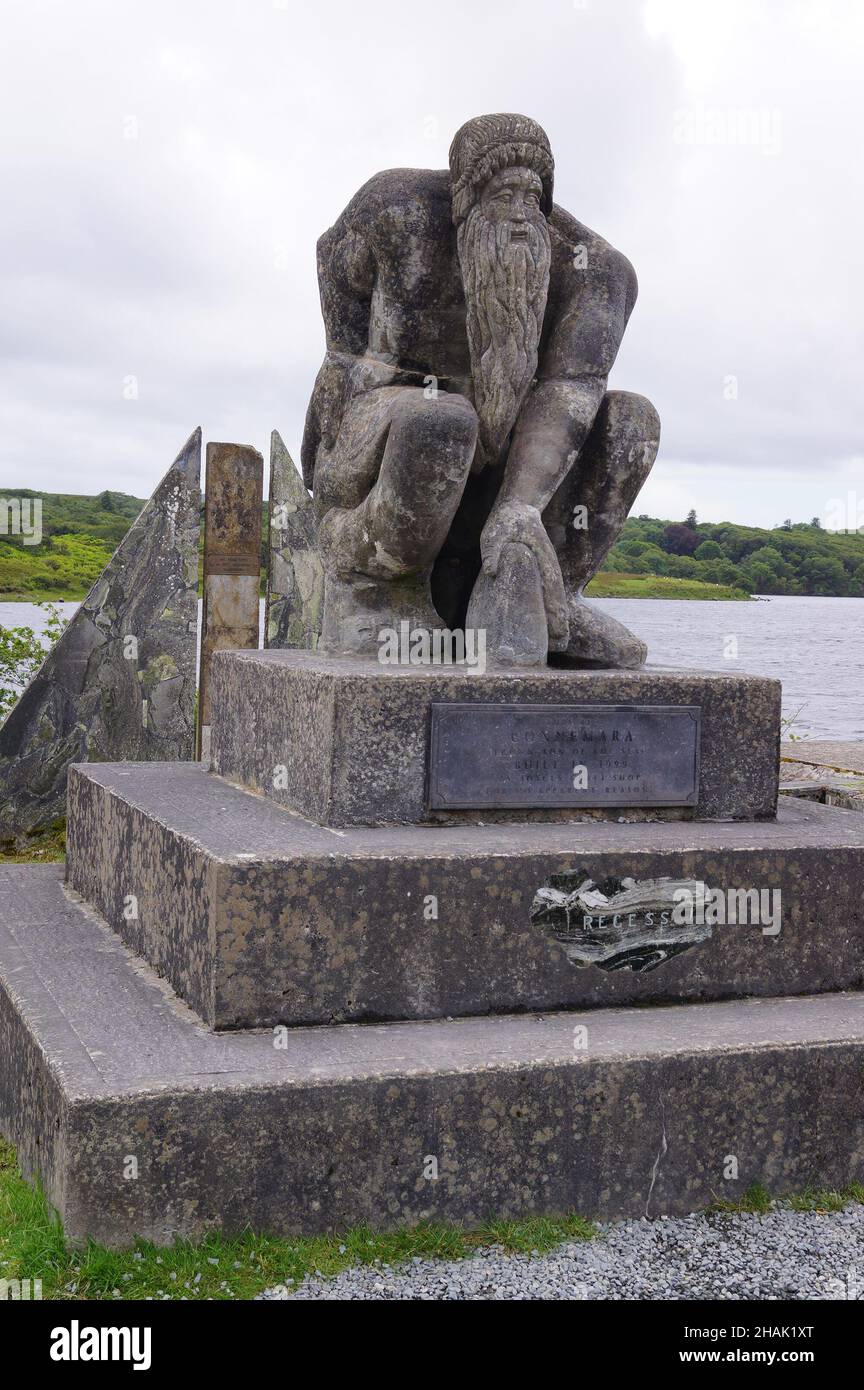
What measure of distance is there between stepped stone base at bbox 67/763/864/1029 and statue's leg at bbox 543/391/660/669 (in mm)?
937

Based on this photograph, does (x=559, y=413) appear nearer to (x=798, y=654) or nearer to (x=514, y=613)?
(x=514, y=613)

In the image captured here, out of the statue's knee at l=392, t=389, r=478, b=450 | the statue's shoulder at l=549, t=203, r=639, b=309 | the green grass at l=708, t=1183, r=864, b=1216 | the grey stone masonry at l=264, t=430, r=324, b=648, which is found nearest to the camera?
the green grass at l=708, t=1183, r=864, b=1216

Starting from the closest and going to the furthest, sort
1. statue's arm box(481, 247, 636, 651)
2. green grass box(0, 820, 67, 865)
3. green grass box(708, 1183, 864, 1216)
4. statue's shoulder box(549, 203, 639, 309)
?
green grass box(708, 1183, 864, 1216)
statue's arm box(481, 247, 636, 651)
statue's shoulder box(549, 203, 639, 309)
green grass box(0, 820, 67, 865)

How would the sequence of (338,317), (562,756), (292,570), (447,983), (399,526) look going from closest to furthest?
(447,983), (562,756), (399,526), (338,317), (292,570)

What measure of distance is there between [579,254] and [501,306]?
0.43m

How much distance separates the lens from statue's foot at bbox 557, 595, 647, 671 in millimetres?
4406

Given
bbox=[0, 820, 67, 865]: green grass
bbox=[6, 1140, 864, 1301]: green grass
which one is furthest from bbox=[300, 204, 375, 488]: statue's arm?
bbox=[0, 820, 67, 865]: green grass

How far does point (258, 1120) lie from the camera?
2914 millimetres

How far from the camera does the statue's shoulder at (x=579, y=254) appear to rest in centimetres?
454

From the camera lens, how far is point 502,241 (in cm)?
425

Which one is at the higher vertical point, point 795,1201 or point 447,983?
point 447,983

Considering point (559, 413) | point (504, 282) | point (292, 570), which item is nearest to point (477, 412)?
point (559, 413)

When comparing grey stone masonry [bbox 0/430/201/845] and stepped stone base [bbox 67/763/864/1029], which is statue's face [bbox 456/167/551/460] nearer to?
stepped stone base [bbox 67/763/864/1029]

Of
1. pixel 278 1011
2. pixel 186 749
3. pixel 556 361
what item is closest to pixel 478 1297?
pixel 278 1011
